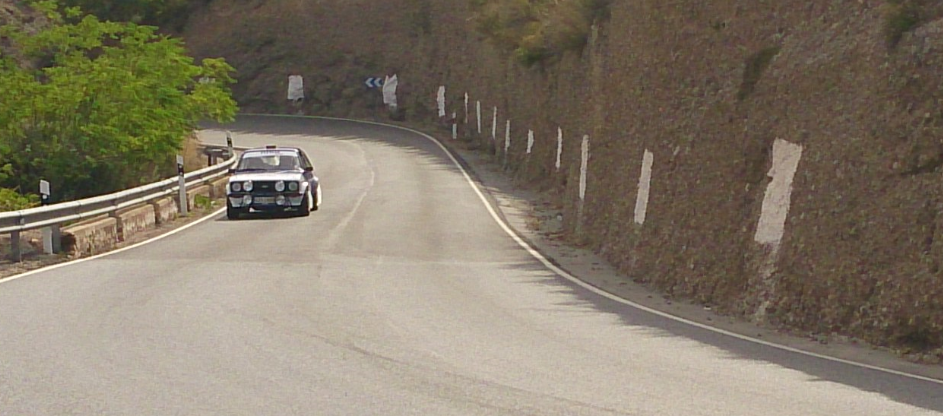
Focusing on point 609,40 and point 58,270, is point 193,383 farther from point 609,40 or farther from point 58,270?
point 609,40

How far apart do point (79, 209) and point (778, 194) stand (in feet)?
42.7

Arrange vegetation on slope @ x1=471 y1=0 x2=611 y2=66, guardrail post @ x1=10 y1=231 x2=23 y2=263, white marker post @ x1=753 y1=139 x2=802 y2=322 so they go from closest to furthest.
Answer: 1. white marker post @ x1=753 y1=139 x2=802 y2=322
2. guardrail post @ x1=10 y1=231 x2=23 y2=263
3. vegetation on slope @ x1=471 y1=0 x2=611 y2=66

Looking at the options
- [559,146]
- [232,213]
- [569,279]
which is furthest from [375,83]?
[569,279]

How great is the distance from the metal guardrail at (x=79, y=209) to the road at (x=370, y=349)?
3.75 ft

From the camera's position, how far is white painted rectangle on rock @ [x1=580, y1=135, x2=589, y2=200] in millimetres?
25438

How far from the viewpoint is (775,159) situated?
15.0m

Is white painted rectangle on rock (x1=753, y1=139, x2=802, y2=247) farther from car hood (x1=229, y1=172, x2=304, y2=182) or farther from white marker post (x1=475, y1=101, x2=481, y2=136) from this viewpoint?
white marker post (x1=475, y1=101, x2=481, y2=136)

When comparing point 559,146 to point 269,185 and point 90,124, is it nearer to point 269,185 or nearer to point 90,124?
point 269,185

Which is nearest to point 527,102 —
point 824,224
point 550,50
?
point 550,50

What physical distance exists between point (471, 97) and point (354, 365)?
49.7 metres

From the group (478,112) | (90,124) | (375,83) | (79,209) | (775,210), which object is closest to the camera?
(775,210)

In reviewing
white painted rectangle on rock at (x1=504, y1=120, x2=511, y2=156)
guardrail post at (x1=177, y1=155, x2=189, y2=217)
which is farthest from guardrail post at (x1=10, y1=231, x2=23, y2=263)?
white painted rectangle on rock at (x1=504, y1=120, x2=511, y2=156)

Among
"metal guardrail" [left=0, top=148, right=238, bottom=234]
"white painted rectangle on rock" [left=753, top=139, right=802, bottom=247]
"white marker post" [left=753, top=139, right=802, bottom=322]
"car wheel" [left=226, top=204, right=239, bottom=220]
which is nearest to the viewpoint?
"white marker post" [left=753, top=139, right=802, bottom=322]

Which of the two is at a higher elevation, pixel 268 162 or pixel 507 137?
pixel 507 137
